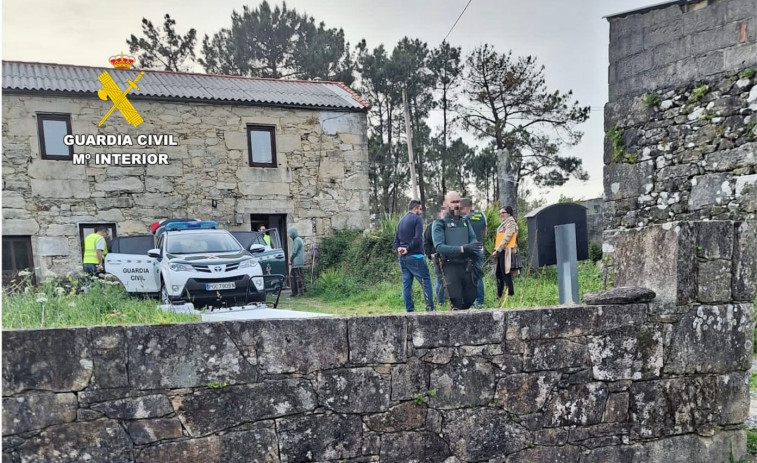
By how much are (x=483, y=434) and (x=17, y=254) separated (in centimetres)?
1238

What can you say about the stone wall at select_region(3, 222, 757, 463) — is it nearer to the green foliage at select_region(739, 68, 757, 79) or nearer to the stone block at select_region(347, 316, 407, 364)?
the stone block at select_region(347, 316, 407, 364)

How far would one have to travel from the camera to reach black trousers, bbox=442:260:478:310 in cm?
537

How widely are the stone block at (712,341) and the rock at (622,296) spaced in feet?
0.89

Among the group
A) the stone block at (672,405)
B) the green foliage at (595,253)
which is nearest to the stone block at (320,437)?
the stone block at (672,405)

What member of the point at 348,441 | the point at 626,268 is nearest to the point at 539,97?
the point at 626,268

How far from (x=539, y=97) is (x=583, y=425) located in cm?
1894

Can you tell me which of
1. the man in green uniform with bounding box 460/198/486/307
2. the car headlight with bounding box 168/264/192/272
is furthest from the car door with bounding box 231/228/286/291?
the man in green uniform with bounding box 460/198/486/307

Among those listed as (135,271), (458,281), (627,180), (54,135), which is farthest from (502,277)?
(54,135)

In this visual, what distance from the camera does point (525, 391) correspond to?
121 inches

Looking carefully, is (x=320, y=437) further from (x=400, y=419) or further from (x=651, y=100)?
(x=651, y=100)

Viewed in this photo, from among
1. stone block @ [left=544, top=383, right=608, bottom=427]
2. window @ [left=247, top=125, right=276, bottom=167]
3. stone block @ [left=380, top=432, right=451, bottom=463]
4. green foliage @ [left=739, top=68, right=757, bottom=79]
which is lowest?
stone block @ [left=380, top=432, right=451, bottom=463]

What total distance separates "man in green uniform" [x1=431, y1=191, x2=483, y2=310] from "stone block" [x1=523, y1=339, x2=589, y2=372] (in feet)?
7.30

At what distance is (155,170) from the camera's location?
1274 cm

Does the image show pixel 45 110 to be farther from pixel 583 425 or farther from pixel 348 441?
pixel 583 425
